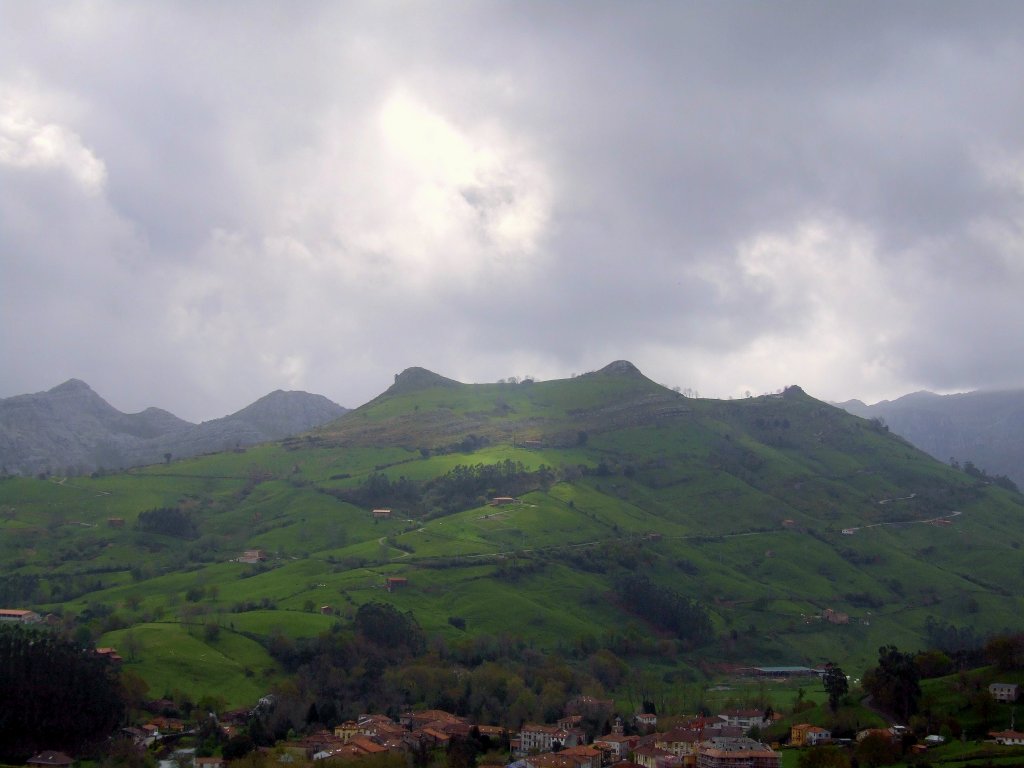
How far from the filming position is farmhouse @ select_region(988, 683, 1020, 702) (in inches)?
3629

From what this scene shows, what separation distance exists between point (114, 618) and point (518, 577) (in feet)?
198

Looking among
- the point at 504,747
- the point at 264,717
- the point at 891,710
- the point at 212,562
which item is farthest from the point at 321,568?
the point at 891,710

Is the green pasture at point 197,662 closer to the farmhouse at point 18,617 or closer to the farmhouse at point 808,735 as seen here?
→ the farmhouse at point 18,617

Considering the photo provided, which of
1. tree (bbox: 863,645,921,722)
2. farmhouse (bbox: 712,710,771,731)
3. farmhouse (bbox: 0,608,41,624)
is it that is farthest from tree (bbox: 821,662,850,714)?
farmhouse (bbox: 0,608,41,624)

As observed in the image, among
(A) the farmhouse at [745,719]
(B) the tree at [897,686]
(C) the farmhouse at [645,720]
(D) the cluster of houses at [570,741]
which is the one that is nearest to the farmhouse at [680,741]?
(D) the cluster of houses at [570,741]

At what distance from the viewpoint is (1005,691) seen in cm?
9244

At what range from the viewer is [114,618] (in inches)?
5335

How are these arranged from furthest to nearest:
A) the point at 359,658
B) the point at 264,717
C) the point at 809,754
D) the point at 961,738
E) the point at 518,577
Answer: the point at 518,577 < the point at 359,658 < the point at 264,717 < the point at 961,738 < the point at 809,754

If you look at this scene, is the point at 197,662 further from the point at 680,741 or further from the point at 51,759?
the point at 680,741

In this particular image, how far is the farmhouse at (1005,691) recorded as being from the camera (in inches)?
3629

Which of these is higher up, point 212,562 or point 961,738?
point 212,562

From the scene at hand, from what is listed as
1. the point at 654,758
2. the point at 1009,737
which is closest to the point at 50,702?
the point at 654,758

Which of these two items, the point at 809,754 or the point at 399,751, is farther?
the point at 399,751

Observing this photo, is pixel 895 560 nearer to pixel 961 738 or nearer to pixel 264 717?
pixel 961 738
